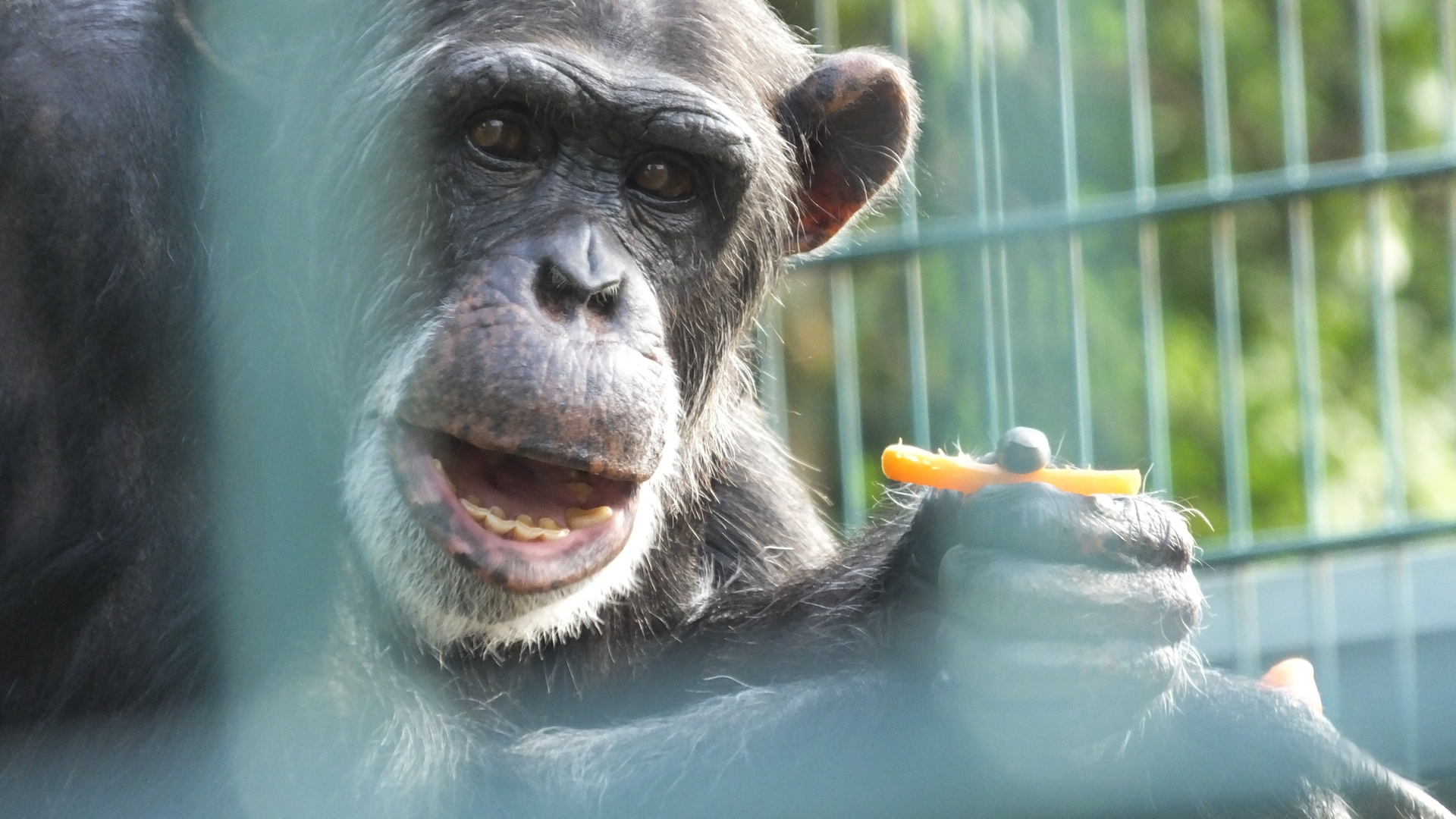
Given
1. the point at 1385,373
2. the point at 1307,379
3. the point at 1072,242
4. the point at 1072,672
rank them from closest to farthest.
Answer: the point at 1072,672 → the point at 1072,242 → the point at 1385,373 → the point at 1307,379

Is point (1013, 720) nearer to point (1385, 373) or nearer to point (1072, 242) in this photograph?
point (1072, 242)

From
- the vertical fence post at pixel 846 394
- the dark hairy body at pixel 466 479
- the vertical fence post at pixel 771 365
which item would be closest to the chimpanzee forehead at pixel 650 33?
the dark hairy body at pixel 466 479

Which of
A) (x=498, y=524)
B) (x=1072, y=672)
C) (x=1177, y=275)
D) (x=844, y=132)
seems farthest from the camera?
(x=1177, y=275)

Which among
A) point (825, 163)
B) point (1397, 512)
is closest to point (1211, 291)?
point (1397, 512)

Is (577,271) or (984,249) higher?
(984,249)

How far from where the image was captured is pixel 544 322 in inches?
83.5

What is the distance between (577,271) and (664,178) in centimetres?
36

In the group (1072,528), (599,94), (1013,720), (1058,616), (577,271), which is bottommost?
(1013,720)

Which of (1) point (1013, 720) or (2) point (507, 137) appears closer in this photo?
(1) point (1013, 720)

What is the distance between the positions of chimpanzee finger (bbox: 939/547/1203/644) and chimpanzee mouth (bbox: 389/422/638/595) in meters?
0.48

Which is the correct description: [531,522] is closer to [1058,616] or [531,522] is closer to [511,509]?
Result: [511,509]

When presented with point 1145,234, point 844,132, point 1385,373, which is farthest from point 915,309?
point 844,132

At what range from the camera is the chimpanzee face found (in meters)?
2.11

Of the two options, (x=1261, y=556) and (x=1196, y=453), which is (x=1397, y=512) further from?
(x=1196, y=453)
